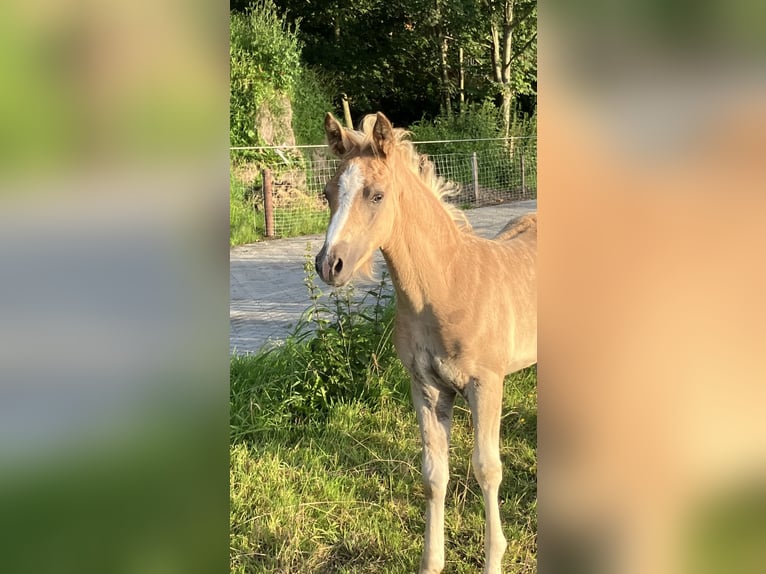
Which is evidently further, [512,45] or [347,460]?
[347,460]

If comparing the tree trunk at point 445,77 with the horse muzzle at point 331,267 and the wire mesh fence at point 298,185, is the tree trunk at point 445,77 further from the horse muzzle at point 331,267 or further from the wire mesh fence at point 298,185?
the horse muzzle at point 331,267

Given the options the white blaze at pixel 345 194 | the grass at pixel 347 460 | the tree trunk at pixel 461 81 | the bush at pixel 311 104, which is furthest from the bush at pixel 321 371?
the white blaze at pixel 345 194

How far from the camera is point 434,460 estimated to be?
2.11 metres

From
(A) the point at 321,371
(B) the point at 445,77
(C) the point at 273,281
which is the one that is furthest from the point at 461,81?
(A) the point at 321,371

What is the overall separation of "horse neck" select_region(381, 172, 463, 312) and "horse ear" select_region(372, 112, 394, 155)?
0.13 metres

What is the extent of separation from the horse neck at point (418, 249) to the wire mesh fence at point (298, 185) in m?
0.78

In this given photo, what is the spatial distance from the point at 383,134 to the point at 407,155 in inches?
7.9

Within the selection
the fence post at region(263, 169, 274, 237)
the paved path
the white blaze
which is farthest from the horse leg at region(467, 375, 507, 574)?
the fence post at region(263, 169, 274, 237)

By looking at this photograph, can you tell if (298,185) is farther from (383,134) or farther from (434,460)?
(434,460)

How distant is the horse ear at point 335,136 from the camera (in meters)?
1.78

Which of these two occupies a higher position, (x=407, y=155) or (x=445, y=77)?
(x=445, y=77)

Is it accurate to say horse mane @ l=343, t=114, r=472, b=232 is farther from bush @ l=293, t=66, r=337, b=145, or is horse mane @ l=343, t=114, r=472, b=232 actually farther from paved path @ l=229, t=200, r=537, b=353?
paved path @ l=229, t=200, r=537, b=353
